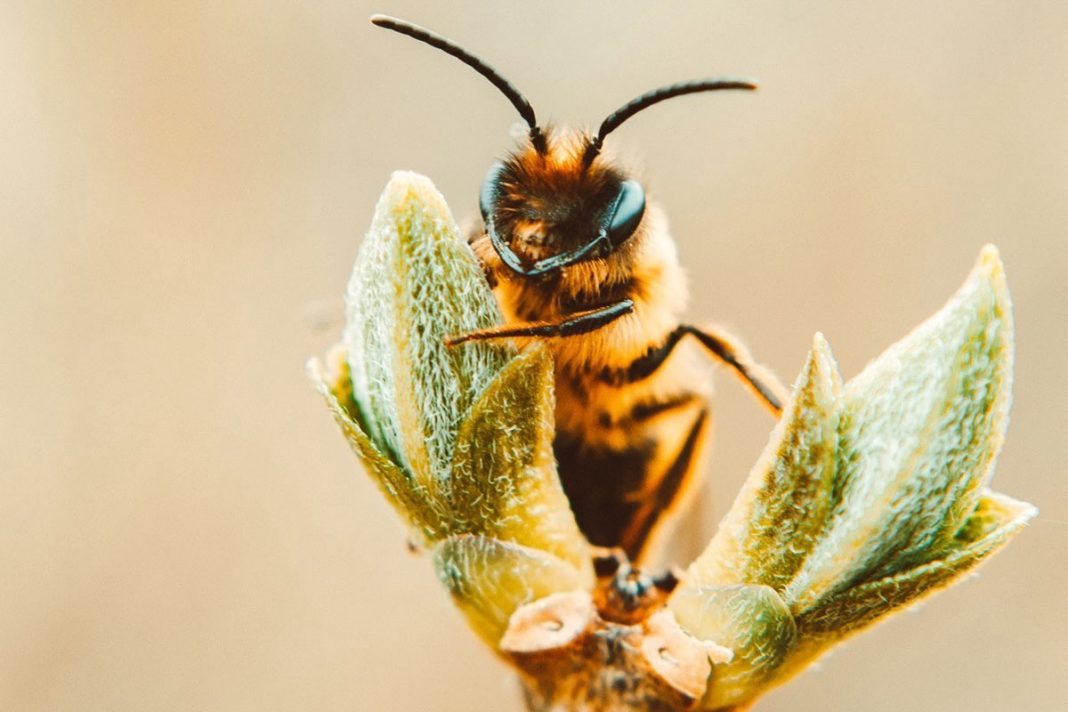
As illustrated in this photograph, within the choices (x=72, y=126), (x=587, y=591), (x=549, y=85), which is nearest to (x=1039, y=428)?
(x=549, y=85)

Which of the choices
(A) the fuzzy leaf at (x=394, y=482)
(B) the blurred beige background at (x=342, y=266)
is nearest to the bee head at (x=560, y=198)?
(A) the fuzzy leaf at (x=394, y=482)

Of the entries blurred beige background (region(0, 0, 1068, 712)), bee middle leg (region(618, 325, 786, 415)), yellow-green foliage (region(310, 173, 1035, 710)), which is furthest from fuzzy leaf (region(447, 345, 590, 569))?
blurred beige background (region(0, 0, 1068, 712))

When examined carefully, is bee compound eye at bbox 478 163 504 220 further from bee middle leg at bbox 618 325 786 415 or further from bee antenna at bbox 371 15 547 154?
bee middle leg at bbox 618 325 786 415

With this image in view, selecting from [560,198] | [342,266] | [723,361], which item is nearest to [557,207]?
[560,198]

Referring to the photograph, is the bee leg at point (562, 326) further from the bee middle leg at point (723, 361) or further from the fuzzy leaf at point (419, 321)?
the bee middle leg at point (723, 361)

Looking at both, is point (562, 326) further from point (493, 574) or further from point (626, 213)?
point (493, 574)

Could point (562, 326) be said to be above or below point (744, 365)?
above
